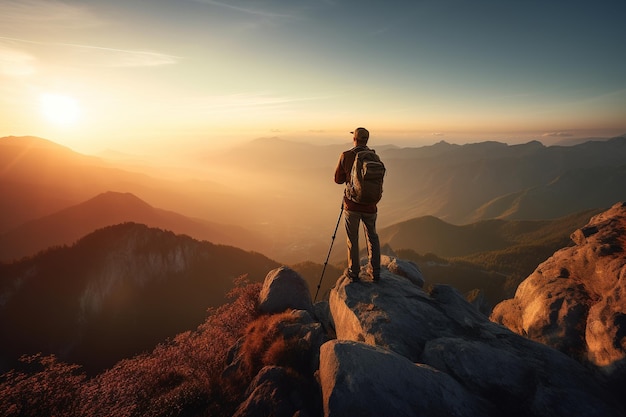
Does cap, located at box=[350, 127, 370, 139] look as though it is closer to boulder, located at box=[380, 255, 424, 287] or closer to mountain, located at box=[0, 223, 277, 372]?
boulder, located at box=[380, 255, 424, 287]

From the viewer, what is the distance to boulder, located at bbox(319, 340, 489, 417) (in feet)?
23.8

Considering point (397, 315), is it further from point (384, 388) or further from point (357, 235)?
point (384, 388)

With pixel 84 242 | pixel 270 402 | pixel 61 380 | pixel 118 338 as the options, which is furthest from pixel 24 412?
pixel 84 242

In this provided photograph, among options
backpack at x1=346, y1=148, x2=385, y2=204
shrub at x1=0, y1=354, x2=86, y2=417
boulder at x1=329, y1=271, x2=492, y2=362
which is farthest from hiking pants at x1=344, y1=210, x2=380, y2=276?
shrub at x1=0, y1=354, x2=86, y2=417

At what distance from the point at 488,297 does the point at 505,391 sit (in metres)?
187

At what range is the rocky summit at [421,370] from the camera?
7625 mm

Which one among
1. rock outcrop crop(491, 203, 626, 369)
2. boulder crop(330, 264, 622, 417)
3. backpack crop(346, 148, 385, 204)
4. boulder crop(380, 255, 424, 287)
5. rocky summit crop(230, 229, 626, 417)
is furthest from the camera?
boulder crop(380, 255, 424, 287)

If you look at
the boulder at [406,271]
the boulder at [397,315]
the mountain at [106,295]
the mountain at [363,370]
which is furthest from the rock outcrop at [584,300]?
the mountain at [106,295]

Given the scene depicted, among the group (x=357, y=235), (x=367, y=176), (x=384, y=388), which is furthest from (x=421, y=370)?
(x=367, y=176)

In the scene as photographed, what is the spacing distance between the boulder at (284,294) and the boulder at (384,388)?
9.35m

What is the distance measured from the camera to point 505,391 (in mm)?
8484

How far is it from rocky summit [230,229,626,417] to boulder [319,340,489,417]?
0.03m

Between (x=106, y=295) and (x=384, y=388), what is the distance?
143 metres

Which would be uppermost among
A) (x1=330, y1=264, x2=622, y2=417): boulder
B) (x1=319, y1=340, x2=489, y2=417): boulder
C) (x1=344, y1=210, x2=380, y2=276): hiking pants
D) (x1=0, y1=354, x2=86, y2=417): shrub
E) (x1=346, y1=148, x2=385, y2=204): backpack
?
(x1=346, y1=148, x2=385, y2=204): backpack
